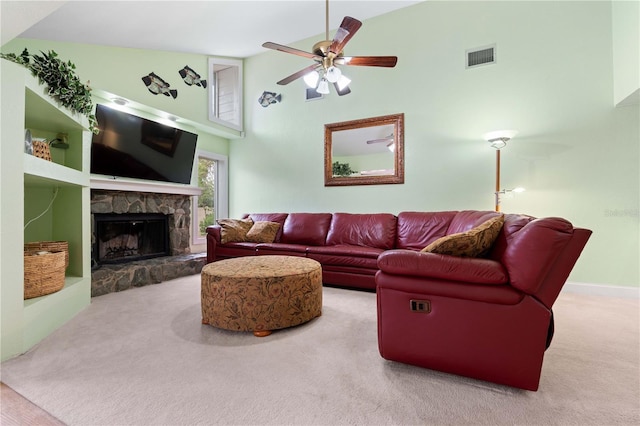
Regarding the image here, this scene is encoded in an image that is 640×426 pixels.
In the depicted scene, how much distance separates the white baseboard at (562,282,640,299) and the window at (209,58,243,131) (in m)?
5.66

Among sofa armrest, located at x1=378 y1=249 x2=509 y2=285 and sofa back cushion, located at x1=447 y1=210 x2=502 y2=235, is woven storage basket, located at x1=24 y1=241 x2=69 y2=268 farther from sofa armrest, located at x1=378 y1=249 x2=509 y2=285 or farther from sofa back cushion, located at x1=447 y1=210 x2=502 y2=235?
sofa back cushion, located at x1=447 y1=210 x2=502 y2=235

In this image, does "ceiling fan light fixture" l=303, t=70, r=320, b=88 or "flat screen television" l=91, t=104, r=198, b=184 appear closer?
"ceiling fan light fixture" l=303, t=70, r=320, b=88

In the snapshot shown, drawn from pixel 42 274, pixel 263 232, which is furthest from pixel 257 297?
pixel 263 232

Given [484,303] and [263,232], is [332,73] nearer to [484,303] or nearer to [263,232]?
[484,303]

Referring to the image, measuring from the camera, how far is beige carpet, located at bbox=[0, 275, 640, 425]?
1.29 metres

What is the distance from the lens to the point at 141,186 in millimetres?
4047

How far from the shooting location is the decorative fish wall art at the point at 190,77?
4.81 meters

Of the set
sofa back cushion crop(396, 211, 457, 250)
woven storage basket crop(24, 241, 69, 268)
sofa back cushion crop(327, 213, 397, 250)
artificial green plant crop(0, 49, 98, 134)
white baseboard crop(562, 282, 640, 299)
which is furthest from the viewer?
sofa back cushion crop(327, 213, 397, 250)

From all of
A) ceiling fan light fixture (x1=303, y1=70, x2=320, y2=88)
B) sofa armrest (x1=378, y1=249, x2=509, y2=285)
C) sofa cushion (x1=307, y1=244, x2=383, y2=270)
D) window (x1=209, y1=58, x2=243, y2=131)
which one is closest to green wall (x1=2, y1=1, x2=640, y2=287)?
window (x1=209, y1=58, x2=243, y2=131)

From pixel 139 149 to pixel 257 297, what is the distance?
3.26m

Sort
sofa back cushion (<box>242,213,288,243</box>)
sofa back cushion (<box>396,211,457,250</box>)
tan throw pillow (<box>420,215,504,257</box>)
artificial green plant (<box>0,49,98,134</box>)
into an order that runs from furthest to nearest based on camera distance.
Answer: sofa back cushion (<box>242,213,288,243</box>)
sofa back cushion (<box>396,211,457,250</box>)
artificial green plant (<box>0,49,98,134</box>)
tan throw pillow (<box>420,215,504,257</box>)

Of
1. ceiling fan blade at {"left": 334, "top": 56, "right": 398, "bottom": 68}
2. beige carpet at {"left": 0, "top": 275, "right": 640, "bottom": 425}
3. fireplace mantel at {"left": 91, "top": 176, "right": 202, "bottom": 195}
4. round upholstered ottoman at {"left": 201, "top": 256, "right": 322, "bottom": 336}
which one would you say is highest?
ceiling fan blade at {"left": 334, "top": 56, "right": 398, "bottom": 68}

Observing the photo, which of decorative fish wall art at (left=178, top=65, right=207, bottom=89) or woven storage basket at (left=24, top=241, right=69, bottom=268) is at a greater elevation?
decorative fish wall art at (left=178, top=65, right=207, bottom=89)

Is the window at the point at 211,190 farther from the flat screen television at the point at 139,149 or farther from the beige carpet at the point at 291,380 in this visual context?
the beige carpet at the point at 291,380
